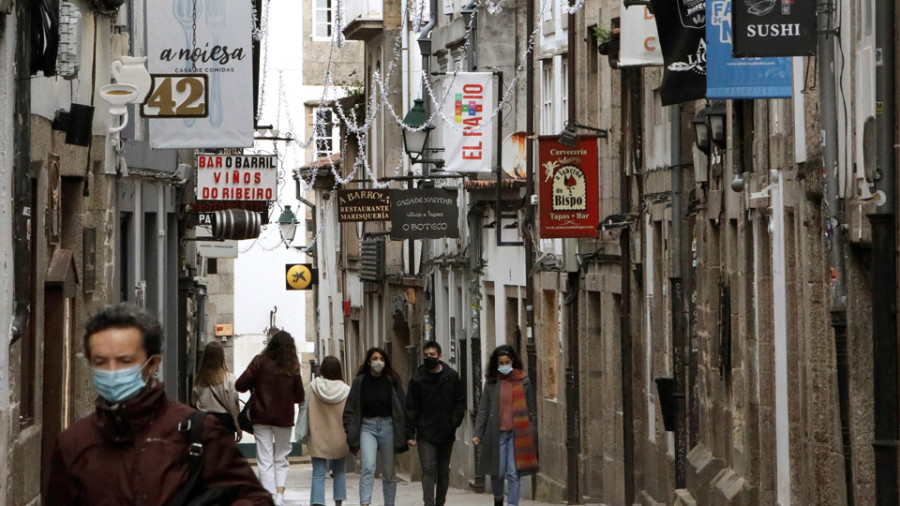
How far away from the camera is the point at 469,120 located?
27.3m

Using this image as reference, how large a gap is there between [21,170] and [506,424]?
281 inches

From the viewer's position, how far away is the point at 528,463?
17969 mm

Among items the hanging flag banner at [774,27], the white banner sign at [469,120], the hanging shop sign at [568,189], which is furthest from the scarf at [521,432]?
the white banner sign at [469,120]

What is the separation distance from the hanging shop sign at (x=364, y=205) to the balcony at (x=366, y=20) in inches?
426

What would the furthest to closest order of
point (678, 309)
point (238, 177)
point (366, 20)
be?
point (366, 20) < point (238, 177) < point (678, 309)

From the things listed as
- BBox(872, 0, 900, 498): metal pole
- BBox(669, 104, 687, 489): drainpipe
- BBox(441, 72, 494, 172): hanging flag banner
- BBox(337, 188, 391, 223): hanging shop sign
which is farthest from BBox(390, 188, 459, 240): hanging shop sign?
BBox(872, 0, 900, 498): metal pole

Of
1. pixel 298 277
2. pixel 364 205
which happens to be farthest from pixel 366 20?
pixel 364 205

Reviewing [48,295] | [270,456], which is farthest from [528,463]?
[48,295]

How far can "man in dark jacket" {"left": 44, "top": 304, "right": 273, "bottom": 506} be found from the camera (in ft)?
16.9

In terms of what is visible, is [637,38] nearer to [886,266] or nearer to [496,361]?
[496,361]

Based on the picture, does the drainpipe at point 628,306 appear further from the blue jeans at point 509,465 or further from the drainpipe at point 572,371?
the blue jeans at point 509,465

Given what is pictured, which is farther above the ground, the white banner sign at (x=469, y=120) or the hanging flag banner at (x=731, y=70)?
the white banner sign at (x=469, y=120)

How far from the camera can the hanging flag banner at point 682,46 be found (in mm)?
13727

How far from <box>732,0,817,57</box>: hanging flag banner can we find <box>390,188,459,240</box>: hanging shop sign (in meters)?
16.2
